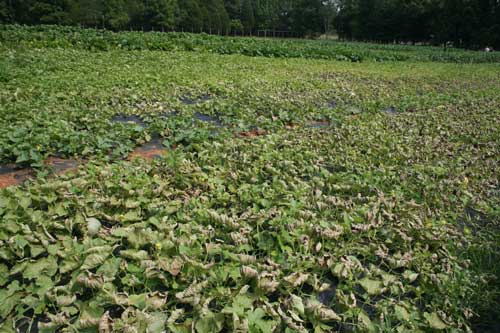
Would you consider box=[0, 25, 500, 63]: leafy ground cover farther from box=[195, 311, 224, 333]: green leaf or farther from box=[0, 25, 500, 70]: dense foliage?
box=[195, 311, 224, 333]: green leaf

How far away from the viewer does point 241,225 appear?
289cm

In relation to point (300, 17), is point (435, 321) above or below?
below

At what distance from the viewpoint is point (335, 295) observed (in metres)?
2.38

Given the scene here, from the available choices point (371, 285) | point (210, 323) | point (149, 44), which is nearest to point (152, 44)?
point (149, 44)

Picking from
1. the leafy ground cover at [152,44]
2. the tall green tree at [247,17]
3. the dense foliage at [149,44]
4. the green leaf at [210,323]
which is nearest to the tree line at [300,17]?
the tall green tree at [247,17]

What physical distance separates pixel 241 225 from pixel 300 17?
284 ft

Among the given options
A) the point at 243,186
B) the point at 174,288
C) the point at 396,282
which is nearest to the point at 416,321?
the point at 396,282

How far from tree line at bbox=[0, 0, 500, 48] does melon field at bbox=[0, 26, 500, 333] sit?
5465cm

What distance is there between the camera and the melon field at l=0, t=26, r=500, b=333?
214 centimetres

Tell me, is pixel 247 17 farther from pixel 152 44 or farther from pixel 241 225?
pixel 241 225

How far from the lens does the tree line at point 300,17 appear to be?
5016 centimetres

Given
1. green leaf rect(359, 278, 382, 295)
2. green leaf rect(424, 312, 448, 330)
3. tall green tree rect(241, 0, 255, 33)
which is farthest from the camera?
tall green tree rect(241, 0, 255, 33)

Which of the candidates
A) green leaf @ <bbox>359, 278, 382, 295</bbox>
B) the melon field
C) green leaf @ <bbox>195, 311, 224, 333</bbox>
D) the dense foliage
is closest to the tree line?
the dense foliage

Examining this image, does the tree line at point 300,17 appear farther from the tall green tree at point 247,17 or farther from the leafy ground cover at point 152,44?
the leafy ground cover at point 152,44
